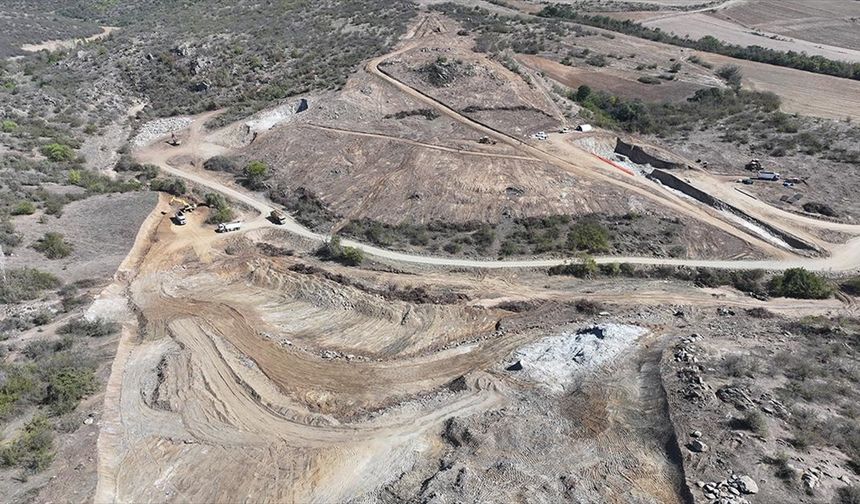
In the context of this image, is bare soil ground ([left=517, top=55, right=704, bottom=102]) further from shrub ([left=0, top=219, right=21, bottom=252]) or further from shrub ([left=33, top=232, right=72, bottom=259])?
shrub ([left=0, top=219, right=21, bottom=252])

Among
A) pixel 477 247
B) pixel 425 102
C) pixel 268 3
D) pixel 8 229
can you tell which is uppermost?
pixel 268 3

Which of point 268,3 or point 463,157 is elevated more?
point 268,3

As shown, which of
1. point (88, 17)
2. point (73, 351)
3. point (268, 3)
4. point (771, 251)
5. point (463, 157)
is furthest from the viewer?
point (88, 17)

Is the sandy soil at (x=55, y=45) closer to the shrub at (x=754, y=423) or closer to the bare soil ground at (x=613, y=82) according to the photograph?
the bare soil ground at (x=613, y=82)

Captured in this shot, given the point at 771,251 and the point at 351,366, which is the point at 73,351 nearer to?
the point at 351,366

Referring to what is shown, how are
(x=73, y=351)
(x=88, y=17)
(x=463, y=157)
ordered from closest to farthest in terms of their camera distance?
1. (x=73, y=351)
2. (x=463, y=157)
3. (x=88, y=17)

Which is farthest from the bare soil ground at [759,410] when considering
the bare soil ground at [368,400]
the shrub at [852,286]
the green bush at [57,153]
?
the green bush at [57,153]

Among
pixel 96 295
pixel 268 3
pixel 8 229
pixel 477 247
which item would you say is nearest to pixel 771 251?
pixel 477 247
